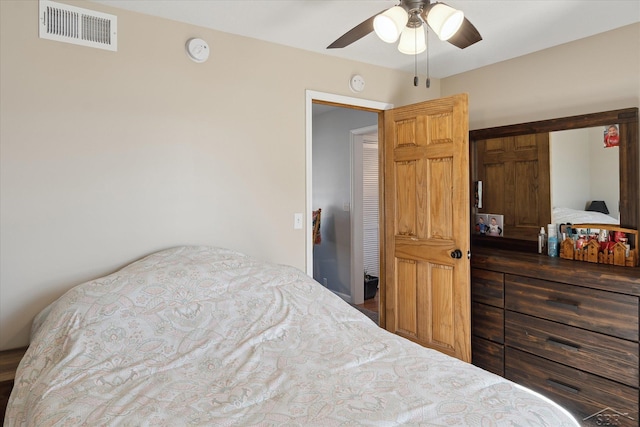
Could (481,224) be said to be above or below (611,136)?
below

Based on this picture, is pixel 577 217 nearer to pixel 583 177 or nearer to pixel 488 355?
pixel 583 177

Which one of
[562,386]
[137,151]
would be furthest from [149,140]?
[562,386]

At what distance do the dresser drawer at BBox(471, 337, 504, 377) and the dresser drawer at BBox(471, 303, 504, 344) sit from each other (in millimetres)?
44

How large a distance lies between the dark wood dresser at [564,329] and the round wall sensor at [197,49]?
2.42 m

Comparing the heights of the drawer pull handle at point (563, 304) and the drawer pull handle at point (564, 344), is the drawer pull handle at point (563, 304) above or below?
above

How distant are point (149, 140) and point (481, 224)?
2.71 m

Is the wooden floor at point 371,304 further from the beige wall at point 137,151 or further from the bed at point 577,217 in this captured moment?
the bed at point 577,217

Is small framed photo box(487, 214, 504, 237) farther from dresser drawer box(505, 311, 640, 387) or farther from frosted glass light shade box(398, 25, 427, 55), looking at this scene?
frosted glass light shade box(398, 25, 427, 55)

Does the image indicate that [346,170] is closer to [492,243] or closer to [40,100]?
[492,243]

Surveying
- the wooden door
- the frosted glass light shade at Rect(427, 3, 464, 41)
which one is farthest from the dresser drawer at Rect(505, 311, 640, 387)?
the frosted glass light shade at Rect(427, 3, 464, 41)

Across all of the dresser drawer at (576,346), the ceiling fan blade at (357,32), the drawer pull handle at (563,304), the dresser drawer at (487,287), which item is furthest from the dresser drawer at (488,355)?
the ceiling fan blade at (357,32)

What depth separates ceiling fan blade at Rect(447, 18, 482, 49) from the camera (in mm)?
1891

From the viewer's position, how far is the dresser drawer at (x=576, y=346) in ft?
7.06

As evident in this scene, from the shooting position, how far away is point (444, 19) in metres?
1.73
